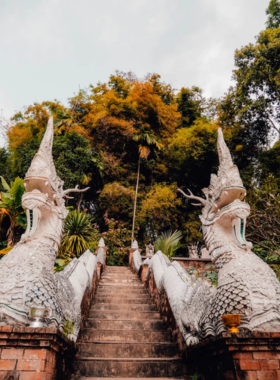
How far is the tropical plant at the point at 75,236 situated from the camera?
7988 mm

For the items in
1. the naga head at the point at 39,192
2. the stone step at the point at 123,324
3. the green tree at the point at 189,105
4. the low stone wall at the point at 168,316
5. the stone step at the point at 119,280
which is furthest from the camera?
the green tree at the point at 189,105

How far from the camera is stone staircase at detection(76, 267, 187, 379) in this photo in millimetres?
2729

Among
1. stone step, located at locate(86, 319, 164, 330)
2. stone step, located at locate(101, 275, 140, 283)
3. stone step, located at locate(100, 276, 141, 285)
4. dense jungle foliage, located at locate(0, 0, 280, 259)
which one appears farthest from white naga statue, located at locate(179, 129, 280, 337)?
dense jungle foliage, located at locate(0, 0, 280, 259)

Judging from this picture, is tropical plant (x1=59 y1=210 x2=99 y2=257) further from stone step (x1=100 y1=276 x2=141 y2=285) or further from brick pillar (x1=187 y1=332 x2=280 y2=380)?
brick pillar (x1=187 y1=332 x2=280 y2=380)

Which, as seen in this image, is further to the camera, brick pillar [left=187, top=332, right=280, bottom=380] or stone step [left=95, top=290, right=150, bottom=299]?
stone step [left=95, top=290, right=150, bottom=299]

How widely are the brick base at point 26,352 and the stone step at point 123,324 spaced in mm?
1737

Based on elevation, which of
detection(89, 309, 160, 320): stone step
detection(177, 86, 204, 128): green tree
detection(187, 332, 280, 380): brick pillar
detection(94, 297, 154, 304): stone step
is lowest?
detection(187, 332, 280, 380): brick pillar

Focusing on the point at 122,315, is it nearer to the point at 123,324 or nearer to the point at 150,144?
the point at 123,324

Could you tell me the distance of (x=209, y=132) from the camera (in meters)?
12.7

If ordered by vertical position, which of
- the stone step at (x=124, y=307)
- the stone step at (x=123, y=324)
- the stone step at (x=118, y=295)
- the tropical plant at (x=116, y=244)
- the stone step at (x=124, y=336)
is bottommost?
the stone step at (x=124, y=336)

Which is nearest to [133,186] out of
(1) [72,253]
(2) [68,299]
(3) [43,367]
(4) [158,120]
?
(4) [158,120]

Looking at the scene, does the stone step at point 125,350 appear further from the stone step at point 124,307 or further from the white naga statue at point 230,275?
the stone step at point 124,307

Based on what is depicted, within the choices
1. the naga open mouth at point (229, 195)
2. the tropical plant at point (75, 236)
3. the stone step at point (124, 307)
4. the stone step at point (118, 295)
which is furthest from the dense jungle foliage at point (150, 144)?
the naga open mouth at point (229, 195)

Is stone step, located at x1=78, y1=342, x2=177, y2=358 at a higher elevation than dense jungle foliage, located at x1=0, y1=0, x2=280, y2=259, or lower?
lower
